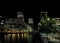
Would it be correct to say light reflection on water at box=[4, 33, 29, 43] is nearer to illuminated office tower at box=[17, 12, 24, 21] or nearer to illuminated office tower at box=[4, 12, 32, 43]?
illuminated office tower at box=[4, 12, 32, 43]

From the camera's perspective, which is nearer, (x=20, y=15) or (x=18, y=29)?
(x=18, y=29)

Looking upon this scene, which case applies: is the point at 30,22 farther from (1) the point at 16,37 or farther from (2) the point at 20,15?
(1) the point at 16,37

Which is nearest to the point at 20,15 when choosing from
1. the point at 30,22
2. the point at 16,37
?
the point at 30,22

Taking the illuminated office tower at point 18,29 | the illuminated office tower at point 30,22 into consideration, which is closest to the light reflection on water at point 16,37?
the illuminated office tower at point 18,29

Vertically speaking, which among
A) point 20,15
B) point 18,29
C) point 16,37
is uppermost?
point 20,15

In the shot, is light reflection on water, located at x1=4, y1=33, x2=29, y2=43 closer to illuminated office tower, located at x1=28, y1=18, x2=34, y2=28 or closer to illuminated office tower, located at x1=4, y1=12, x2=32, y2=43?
illuminated office tower, located at x1=4, y1=12, x2=32, y2=43

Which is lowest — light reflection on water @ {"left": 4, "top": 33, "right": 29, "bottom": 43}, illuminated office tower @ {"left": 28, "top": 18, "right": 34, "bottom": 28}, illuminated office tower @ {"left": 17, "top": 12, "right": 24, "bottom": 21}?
light reflection on water @ {"left": 4, "top": 33, "right": 29, "bottom": 43}

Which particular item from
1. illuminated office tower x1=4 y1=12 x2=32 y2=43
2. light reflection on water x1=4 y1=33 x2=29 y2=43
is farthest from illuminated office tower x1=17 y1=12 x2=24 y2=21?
light reflection on water x1=4 y1=33 x2=29 y2=43

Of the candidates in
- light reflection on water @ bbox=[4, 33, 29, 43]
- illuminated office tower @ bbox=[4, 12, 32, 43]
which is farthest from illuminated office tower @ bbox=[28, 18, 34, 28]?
light reflection on water @ bbox=[4, 33, 29, 43]

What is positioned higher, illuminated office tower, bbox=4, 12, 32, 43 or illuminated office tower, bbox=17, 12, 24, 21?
illuminated office tower, bbox=17, 12, 24, 21

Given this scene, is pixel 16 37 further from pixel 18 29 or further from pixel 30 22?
pixel 30 22

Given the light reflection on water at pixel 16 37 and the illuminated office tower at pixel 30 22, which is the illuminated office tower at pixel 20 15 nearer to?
the illuminated office tower at pixel 30 22

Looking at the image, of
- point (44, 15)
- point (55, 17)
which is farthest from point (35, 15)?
point (55, 17)

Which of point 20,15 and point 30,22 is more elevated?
point 20,15
